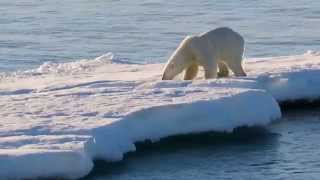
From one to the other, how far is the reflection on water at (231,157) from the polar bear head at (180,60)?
1.91 m

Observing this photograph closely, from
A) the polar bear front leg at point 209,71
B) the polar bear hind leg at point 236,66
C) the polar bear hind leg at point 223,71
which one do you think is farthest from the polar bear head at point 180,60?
the polar bear hind leg at point 223,71

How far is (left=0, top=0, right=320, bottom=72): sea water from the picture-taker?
2216cm

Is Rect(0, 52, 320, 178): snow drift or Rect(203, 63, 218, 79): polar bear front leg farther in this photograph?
Rect(203, 63, 218, 79): polar bear front leg

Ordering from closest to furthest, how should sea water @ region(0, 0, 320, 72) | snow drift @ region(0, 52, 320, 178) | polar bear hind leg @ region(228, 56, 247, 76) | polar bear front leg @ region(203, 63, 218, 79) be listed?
snow drift @ region(0, 52, 320, 178)
polar bear front leg @ region(203, 63, 218, 79)
polar bear hind leg @ region(228, 56, 247, 76)
sea water @ region(0, 0, 320, 72)

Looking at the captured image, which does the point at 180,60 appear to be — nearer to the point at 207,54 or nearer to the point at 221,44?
the point at 207,54

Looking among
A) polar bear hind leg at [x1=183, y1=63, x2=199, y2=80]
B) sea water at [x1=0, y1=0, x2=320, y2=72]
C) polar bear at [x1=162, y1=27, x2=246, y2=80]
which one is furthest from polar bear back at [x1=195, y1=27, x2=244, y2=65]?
sea water at [x1=0, y1=0, x2=320, y2=72]

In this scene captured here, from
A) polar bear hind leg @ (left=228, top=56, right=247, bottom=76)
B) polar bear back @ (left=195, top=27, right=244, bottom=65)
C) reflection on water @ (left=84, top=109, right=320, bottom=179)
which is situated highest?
polar bear back @ (left=195, top=27, right=244, bottom=65)

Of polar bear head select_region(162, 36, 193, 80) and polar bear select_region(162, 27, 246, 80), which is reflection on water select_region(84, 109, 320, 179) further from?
polar bear head select_region(162, 36, 193, 80)

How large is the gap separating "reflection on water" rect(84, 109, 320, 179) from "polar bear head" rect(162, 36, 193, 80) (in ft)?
6.27

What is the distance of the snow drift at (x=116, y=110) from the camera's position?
34.8 feet

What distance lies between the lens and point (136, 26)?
26.0 m

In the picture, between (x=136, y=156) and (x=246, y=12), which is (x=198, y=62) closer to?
(x=136, y=156)

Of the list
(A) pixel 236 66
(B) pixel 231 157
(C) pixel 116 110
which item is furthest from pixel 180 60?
(B) pixel 231 157

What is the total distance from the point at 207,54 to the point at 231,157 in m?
2.90
